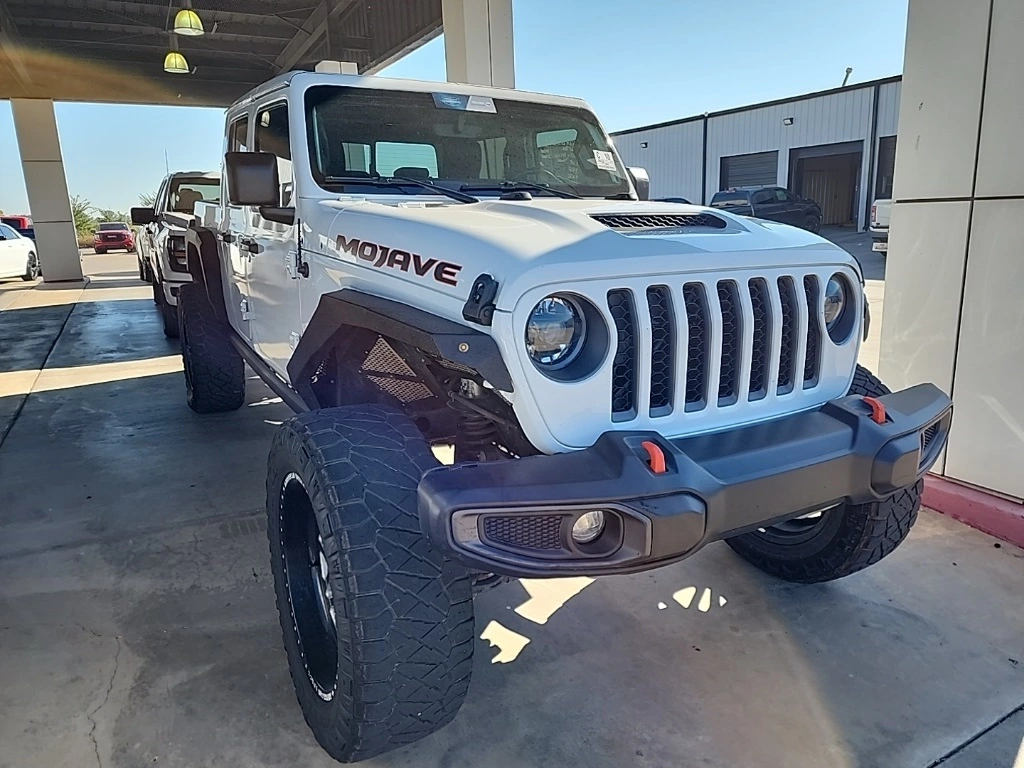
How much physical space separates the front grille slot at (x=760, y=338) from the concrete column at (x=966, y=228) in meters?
1.83

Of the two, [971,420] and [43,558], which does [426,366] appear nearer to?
[43,558]

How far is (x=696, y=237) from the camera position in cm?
212

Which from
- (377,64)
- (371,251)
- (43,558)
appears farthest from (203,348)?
(377,64)

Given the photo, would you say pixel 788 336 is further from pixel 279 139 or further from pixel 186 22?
pixel 186 22

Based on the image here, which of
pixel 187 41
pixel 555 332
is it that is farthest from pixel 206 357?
pixel 187 41

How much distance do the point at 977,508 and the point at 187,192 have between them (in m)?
9.04

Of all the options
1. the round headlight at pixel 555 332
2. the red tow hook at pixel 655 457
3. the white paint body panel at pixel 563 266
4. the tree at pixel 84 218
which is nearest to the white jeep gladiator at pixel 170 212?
the white paint body panel at pixel 563 266

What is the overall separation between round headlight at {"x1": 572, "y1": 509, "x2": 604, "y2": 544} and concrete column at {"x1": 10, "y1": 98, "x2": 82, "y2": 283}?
17601mm

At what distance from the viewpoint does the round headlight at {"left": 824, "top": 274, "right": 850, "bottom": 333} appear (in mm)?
2314

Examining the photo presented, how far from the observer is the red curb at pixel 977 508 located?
10.8 ft

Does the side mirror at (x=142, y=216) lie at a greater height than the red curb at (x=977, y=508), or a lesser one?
greater

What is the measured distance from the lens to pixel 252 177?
275cm

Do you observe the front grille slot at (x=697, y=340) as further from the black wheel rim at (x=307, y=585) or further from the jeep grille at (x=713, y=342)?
the black wheel rim at (x=307, y=585)

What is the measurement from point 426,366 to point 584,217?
0.65 m
